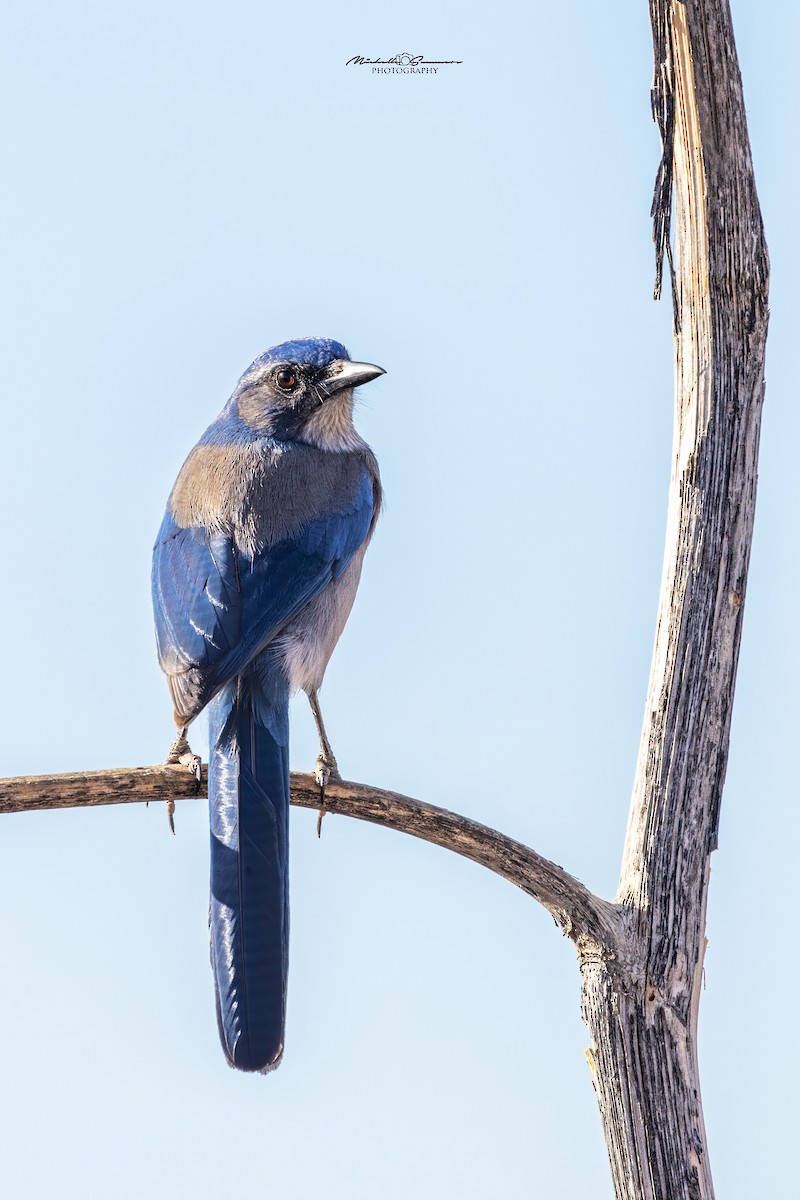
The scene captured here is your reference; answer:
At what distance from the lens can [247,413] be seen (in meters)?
6.84

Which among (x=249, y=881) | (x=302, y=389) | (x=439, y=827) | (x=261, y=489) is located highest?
(x=302, y=389)

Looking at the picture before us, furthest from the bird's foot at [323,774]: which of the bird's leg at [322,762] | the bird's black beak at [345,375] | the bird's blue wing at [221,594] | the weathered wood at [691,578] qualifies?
the bird's black beak at [345,375]

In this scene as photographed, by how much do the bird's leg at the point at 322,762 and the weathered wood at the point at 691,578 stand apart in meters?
1.28

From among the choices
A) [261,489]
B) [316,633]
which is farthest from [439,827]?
[261,489]

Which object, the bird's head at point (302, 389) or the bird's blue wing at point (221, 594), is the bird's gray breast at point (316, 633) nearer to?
the bird's blue wing at point (221, 594)

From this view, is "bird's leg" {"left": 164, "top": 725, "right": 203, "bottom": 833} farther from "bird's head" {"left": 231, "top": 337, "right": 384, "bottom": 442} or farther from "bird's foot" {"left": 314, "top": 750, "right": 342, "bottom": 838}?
"bird's head" {"left": 231, "top": 337, "right": 384, "bottom": 442}

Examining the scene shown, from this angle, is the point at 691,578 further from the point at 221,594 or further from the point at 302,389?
the point at 302,389

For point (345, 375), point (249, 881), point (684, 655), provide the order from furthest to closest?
point (345, 375), point (249, 881), point (684, 655)

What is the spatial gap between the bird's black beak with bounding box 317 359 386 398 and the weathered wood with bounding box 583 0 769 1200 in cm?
192

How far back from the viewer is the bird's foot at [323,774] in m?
5.46

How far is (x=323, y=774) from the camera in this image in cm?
556

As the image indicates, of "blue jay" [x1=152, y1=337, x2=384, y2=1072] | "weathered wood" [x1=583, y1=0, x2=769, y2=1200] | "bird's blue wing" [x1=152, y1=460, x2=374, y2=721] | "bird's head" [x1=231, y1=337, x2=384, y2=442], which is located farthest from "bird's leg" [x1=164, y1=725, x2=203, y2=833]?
"weathered wood" [x1=583, y1=0, x2=769, y2=1200]

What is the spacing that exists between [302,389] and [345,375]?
24 cm

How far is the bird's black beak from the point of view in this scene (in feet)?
21.5
